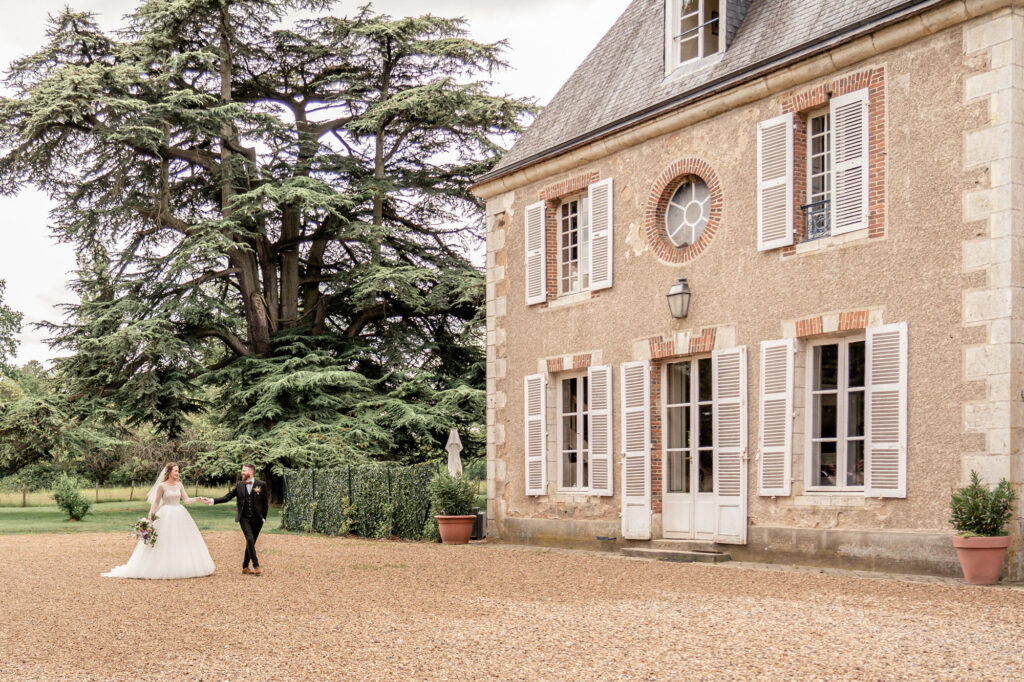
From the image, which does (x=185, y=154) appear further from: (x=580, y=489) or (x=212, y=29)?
(x=580, y=489)

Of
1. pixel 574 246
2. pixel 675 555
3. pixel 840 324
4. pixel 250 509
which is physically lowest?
pixel 675 555

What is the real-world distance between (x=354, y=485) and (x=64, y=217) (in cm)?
1193

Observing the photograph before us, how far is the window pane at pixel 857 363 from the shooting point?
1063 centimetres

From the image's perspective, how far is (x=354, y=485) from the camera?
59.1 ft

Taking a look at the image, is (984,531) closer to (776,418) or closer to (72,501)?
(776,418)

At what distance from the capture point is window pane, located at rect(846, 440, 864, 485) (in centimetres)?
1056

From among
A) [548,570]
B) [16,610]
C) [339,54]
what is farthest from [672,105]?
[339,54]

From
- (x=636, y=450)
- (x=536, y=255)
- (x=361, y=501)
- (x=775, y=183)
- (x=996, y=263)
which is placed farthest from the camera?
(x=361, y=501)

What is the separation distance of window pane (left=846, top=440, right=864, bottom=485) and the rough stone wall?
123 cm

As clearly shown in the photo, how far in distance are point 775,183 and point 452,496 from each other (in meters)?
6.78

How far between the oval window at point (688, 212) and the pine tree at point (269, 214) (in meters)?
11.2

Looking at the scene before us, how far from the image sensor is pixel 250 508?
1184 cm

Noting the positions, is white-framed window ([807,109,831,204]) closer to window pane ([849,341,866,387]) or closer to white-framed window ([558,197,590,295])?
window pane ([849,341,866,387])

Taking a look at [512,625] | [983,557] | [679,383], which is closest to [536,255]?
[679,383]
